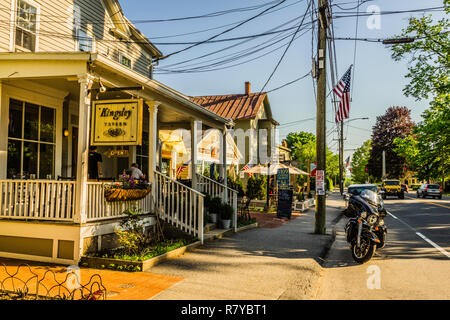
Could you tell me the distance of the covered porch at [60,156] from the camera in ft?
23.5

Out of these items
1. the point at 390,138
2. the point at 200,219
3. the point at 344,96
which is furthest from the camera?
the point at 390,138

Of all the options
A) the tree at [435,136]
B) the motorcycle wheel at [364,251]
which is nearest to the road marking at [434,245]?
the motorcycle wheel at [364,251]

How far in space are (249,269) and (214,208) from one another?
4624 millimetres

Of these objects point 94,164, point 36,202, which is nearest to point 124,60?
point 94,164

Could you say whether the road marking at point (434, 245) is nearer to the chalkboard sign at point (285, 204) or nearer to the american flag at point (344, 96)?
the american flag at point (344, 96)

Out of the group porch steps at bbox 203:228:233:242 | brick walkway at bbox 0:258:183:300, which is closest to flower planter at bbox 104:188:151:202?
brick walkway at bbox 0:258:183:300

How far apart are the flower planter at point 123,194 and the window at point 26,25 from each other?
5.72 meters

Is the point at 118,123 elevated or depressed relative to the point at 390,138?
depressed

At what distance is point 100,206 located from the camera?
7605mm

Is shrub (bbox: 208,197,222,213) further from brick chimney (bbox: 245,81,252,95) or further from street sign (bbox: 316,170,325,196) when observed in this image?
brick chimney (bbox: 245,81,252,95)

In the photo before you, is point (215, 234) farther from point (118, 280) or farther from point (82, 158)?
point (82, 158)

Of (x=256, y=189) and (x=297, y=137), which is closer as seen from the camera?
(x=256, y=189)

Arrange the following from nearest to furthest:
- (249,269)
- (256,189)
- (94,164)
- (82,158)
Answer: (249,269) → (82,158) → (94,164) → (256,189)
